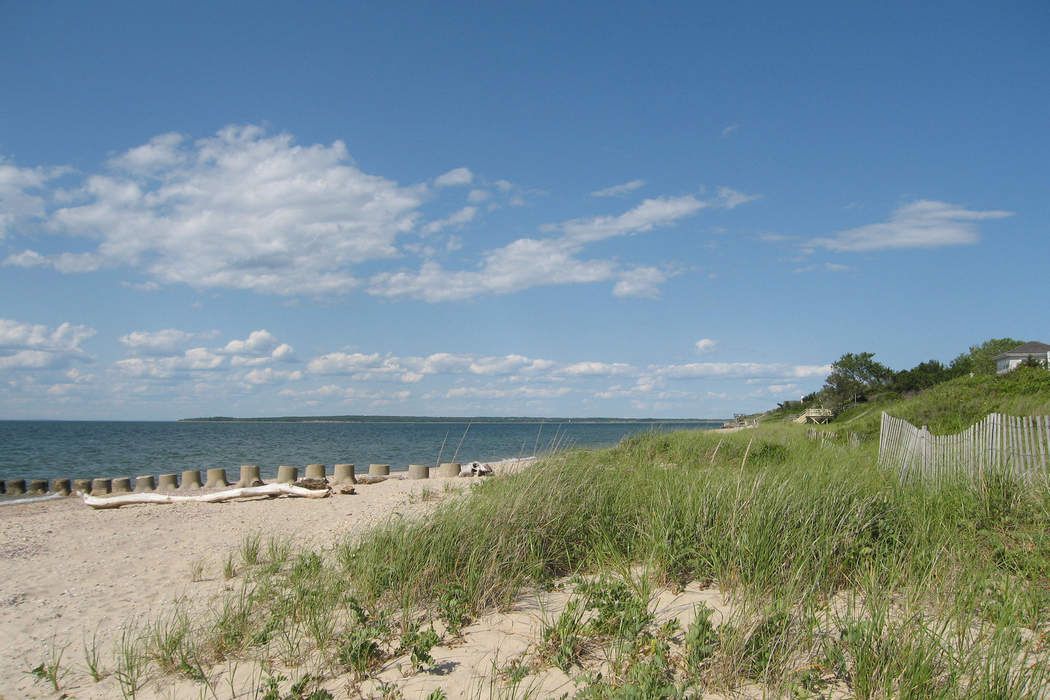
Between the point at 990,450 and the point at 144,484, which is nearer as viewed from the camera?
the point at 990,450

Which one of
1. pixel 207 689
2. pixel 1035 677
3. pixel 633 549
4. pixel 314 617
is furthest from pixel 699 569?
pixel 207 689

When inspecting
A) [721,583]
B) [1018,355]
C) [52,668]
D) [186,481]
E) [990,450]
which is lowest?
[186,481]

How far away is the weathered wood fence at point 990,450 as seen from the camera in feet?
22.9

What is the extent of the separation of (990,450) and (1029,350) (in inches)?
2778

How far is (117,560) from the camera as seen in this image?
8430 millimetres

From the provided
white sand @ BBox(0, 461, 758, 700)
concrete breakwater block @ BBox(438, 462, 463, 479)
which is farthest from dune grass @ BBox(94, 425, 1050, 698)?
concrete breakwater block @ BBox(438, 462, 463, 479)

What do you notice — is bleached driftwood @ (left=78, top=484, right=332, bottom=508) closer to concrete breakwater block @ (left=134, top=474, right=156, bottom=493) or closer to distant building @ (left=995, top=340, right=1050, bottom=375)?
concrete breakwater block @ (left=134, top=474, right=156, bottom=493)

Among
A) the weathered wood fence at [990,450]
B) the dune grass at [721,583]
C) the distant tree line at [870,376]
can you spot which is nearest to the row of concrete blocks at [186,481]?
the weathered wood fence at [990,450]

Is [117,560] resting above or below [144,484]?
above

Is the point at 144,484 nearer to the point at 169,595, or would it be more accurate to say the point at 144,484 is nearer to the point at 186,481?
the point at 186,481

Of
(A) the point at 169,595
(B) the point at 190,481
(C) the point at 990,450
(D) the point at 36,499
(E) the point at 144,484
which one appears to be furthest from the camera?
(B) the point at 190,481

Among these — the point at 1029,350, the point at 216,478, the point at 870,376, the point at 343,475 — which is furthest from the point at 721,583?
the point at 1029,350

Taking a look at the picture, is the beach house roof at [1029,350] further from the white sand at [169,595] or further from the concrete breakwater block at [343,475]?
the white sand at [169,595]

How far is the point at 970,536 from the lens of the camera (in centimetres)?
507
